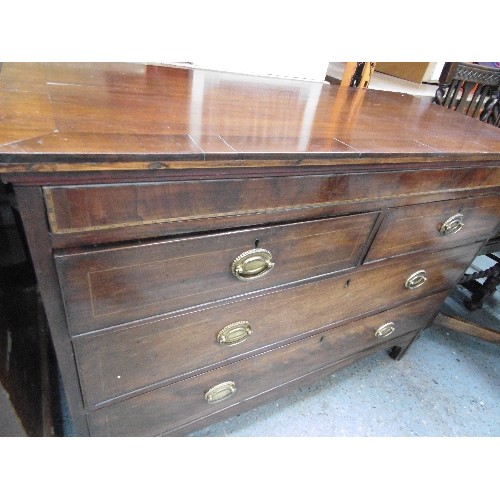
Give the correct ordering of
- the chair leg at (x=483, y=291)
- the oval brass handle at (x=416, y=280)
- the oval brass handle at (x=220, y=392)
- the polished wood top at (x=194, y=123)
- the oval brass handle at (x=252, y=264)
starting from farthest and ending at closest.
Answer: the chair leg at (x=483, y=291) < the oval brass handle at (x=416, y=280) < the oval brass handle at (x=220, y=392) < the oval brass handle at (x=252, y=264) < the polished wood top at (x=194, y=123)

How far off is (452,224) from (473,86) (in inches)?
28.6

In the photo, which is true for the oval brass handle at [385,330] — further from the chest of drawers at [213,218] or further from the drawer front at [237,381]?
the chest of drawers at [213,218]

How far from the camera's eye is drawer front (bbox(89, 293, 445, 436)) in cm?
74

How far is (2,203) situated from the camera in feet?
2.75

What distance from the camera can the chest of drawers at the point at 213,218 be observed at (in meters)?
0.44

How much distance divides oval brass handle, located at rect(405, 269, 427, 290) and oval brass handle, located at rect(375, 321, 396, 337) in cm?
17

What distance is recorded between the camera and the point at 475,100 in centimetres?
133

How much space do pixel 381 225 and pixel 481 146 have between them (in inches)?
11.4

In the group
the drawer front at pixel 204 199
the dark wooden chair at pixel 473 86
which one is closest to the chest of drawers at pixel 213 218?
the drawer front at pixel 204 199

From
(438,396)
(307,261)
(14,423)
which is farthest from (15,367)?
(438,396)

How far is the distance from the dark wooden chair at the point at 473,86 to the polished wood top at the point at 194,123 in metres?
0.39

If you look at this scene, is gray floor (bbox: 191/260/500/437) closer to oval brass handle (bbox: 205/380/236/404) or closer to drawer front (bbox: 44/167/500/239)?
oval brass handle (bbox: 205/380/236/404)

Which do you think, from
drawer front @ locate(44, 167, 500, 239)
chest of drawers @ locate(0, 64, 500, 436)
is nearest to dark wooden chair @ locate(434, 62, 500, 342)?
chest of drawers @ locate(0, 64, 500, 436)
